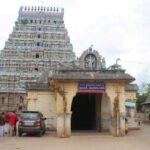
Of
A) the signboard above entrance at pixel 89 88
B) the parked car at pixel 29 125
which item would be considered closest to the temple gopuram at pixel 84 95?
the signboard above entrance at pixel 89 88

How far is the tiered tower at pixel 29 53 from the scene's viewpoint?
229 ft

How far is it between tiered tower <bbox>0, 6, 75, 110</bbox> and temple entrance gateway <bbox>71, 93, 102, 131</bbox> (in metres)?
35.7

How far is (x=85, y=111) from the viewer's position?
32.7 meters

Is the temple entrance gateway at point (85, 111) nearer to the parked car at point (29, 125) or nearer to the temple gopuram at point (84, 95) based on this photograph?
the temple gopuram at point (84, 95)

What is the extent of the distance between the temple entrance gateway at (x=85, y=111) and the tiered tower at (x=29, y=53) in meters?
35.7

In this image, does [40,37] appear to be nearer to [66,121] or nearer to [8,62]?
[8,62]

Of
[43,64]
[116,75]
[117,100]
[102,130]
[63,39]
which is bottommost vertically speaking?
[102,130]

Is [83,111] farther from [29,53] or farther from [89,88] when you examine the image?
[29,53]

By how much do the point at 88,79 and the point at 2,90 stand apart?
162 feet

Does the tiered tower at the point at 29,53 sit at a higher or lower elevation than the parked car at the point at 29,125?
higher

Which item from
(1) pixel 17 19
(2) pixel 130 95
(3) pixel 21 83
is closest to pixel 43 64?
(3) pixel 21 83

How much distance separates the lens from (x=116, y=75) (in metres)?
23.7

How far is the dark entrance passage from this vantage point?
3092cm

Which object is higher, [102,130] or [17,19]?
[17,19]
